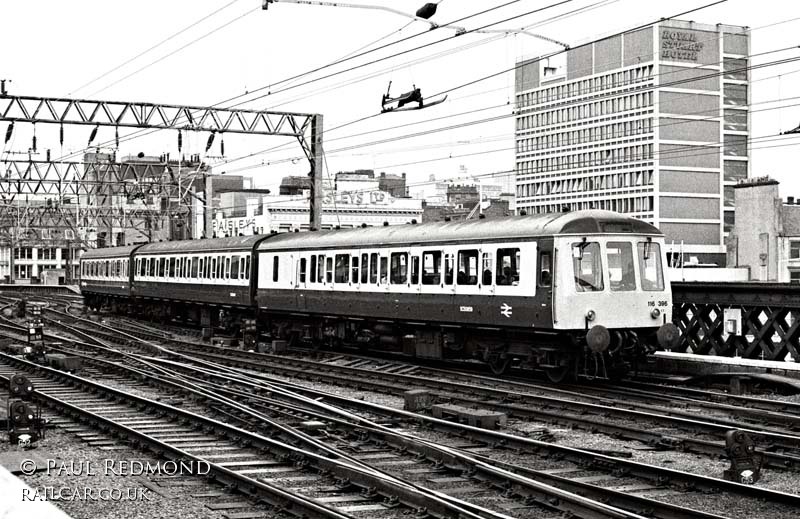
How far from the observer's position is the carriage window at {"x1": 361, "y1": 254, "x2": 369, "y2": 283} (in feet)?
84.6

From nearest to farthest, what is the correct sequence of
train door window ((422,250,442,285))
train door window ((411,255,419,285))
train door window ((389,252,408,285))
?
train door window ((422,250,442,285))
train door window ((411,255,419,285))
train door window ((389,252,408,285))

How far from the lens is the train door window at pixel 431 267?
2289 centimetres

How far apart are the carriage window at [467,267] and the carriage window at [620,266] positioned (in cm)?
292

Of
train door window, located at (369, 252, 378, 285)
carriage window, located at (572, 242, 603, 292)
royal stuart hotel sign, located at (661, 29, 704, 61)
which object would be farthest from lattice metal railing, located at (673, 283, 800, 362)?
royal stuart hotel sign, located at (661, 29, 704, 61)

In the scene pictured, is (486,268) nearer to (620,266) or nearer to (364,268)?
(620,266)

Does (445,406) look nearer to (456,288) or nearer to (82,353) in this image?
(456,288)

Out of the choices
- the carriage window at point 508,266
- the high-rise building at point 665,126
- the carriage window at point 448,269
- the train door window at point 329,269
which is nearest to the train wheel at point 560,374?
the carriage window at point 508,266

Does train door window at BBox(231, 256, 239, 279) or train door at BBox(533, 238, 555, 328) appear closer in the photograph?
train door at BBox(533, 238, 555, 328)

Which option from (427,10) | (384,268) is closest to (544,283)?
(427,10)

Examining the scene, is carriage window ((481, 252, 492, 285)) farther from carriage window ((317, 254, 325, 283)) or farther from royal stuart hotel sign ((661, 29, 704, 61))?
royal stuart hotel sign ((661, 29, 704, 61))

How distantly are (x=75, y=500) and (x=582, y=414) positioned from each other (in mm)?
8216

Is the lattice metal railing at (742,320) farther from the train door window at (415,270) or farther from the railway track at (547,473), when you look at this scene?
the railway track at (547,473)

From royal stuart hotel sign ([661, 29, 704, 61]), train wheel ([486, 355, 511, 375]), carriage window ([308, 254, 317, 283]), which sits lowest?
train wheel ([486, 355, 511, 375])

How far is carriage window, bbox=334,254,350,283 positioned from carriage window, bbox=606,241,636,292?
8.62 meters
